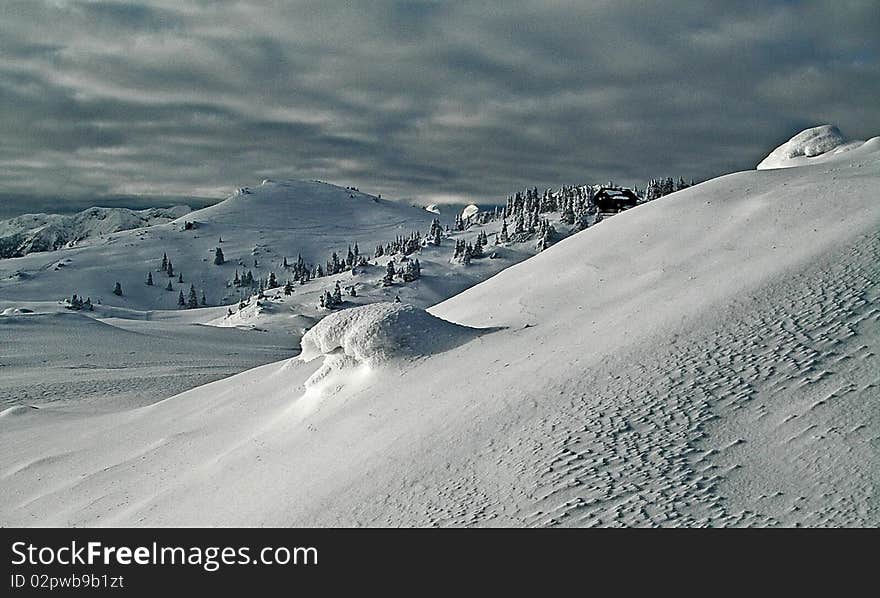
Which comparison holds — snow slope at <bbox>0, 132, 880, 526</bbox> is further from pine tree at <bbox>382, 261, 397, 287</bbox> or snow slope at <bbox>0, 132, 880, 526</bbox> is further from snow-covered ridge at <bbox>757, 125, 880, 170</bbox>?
pine tree at <bbox>382, 261, 397, 287</bbox>

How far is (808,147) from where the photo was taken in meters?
31.4

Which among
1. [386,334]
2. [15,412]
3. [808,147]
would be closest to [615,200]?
[808,147]

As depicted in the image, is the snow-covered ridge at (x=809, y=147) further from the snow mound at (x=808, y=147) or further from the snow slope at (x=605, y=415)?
the snow slope at (x=605, y=415)

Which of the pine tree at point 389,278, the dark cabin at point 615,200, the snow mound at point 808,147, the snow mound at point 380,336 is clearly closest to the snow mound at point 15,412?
the snow mound at point 380,336

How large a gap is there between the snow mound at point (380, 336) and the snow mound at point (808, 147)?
872 inches

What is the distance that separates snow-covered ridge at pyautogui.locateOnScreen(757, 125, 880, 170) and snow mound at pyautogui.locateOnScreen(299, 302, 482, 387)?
2215 cm

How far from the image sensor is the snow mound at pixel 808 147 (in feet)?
98.6

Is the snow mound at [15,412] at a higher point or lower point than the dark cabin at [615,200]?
lower

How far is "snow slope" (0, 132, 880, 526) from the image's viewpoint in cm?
766

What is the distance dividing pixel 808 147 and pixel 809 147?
0.05 meters

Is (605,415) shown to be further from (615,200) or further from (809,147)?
(615,200)
